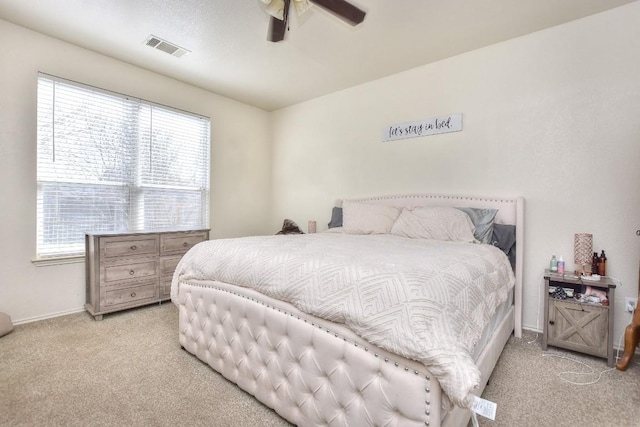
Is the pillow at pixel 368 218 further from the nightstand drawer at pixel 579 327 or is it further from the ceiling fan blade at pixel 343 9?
the ceiling fan blade at pixel 343 9

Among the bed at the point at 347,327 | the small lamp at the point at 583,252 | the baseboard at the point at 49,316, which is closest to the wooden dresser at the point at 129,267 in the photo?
the baseboard at the point at 49,316

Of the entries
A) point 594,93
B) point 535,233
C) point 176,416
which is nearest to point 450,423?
point 176,416

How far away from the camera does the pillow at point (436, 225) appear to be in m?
2.45

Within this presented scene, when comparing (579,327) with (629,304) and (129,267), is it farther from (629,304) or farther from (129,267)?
(129,267)

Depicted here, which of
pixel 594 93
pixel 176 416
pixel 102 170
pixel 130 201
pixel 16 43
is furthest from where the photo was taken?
pixel 130 201

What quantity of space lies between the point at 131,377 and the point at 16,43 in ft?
9.56

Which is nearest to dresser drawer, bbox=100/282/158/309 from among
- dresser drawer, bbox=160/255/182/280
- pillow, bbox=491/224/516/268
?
dresser drawer, bbox=160/255/182/280

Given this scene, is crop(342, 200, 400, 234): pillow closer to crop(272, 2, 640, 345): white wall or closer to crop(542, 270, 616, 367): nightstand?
crop(272, 2, 640, 345): white wall

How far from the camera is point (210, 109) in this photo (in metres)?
3.88

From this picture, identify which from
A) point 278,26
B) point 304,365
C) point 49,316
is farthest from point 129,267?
point 278,26

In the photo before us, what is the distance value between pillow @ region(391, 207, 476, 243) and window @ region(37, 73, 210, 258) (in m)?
2.62

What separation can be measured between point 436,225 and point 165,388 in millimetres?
2265

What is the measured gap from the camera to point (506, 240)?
2.48 meters

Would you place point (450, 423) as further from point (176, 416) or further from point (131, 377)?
point (131, 377)
